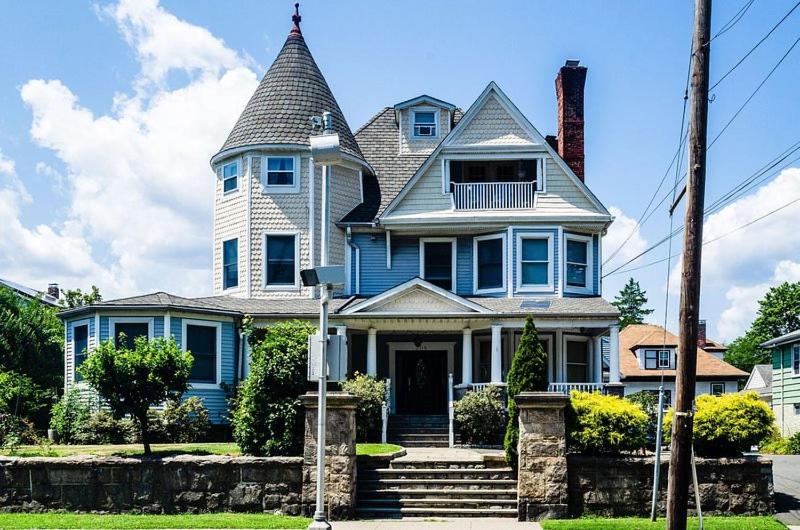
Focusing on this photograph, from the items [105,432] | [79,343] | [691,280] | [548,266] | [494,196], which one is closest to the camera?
[691,280]

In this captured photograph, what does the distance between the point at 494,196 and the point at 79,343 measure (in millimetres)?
13102

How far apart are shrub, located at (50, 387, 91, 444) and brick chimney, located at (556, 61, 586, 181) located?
652 inches

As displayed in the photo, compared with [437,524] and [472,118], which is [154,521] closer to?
[437,524]

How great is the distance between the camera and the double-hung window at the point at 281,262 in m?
29.7

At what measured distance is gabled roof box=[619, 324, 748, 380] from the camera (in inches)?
1938

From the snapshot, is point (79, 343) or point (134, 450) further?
point (79, 343)

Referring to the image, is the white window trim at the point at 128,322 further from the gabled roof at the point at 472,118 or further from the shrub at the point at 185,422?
the gabled roof at the point at 472,118

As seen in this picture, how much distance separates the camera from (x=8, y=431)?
20500 mm

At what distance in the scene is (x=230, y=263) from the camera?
30.6 meters

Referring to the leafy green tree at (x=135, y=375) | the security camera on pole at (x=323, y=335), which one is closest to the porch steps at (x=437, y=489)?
the security camera on pole at (x=323, y=335)

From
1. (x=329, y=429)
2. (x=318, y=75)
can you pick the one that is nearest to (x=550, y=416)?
(x=329, y=429)

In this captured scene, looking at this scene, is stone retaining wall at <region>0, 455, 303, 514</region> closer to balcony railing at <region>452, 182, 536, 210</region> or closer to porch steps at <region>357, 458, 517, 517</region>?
porch steps at <region>357, 458, 517, 517</region>

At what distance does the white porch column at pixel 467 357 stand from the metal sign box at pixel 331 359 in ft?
41.4

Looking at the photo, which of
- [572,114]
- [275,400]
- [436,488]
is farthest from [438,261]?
[275,400]
